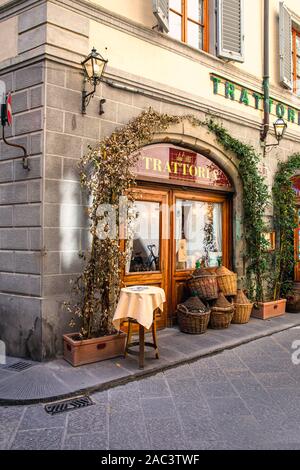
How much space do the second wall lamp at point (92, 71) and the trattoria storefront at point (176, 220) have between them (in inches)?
48.0

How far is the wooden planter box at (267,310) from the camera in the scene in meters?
7.09

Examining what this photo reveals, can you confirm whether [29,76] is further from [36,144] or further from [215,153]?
[215,153]

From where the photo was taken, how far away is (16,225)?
496cm

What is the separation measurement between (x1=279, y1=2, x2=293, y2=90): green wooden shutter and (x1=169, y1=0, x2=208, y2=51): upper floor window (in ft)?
7.08

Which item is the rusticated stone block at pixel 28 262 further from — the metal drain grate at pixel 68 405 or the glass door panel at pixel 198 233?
the glass door panel at pixel 198 233

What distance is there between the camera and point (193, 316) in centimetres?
584

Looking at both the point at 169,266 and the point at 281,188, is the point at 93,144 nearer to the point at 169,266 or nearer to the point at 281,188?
the point at 169,266

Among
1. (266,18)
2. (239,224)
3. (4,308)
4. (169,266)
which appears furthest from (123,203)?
(266,18)

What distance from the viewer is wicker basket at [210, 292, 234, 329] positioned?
20.2ft

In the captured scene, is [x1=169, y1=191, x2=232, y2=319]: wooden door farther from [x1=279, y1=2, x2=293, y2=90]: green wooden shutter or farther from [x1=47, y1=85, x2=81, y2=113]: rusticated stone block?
[x1=279, y1=2, x2=293, y2=90]: green wooden shutter

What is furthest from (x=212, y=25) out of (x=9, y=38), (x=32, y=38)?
(x=9, y=38)

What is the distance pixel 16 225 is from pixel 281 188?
5.75m

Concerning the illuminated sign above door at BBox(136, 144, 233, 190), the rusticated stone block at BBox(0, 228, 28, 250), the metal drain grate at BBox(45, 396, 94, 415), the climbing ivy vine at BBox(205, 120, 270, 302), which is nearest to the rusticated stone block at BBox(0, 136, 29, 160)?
the rusticated stone block at BBox(0, 228, 28, 250)

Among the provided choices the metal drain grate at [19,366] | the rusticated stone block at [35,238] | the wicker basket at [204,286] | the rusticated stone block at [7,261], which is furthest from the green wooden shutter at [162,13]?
the metal drain grate at [19,366]
